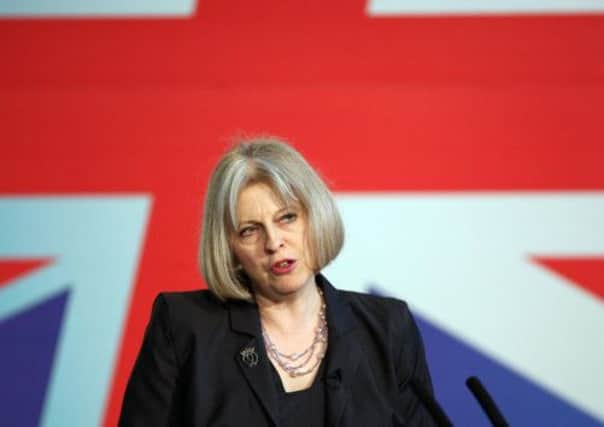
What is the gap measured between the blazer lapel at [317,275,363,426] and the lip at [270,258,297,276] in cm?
15

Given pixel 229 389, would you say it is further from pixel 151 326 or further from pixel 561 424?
pixel 561 424

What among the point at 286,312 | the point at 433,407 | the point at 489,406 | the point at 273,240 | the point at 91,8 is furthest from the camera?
the point at 91,8

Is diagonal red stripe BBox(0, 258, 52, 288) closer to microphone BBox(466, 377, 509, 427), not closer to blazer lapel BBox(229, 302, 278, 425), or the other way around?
blazer lapel BBox(229, 302, 278, 425)

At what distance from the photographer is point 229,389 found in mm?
1578

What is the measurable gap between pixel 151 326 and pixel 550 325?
1.27 metres

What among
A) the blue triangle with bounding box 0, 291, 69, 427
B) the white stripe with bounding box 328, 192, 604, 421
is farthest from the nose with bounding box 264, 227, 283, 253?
the blue triangle with bounding box 0, 291, 69, 427

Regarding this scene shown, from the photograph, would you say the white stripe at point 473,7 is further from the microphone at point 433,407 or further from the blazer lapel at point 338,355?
the microphone at point 433,407

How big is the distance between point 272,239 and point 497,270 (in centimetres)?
113

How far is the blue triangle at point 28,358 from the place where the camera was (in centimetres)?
252

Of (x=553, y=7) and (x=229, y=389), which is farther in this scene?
(x=553, y=7)

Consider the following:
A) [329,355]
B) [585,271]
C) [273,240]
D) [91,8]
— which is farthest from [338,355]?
[91,8]

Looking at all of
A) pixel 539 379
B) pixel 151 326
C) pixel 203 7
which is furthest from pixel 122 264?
pixel 539 379

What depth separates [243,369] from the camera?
1.59 m

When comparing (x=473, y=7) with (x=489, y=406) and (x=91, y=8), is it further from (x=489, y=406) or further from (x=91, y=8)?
(x=489, y=406)
